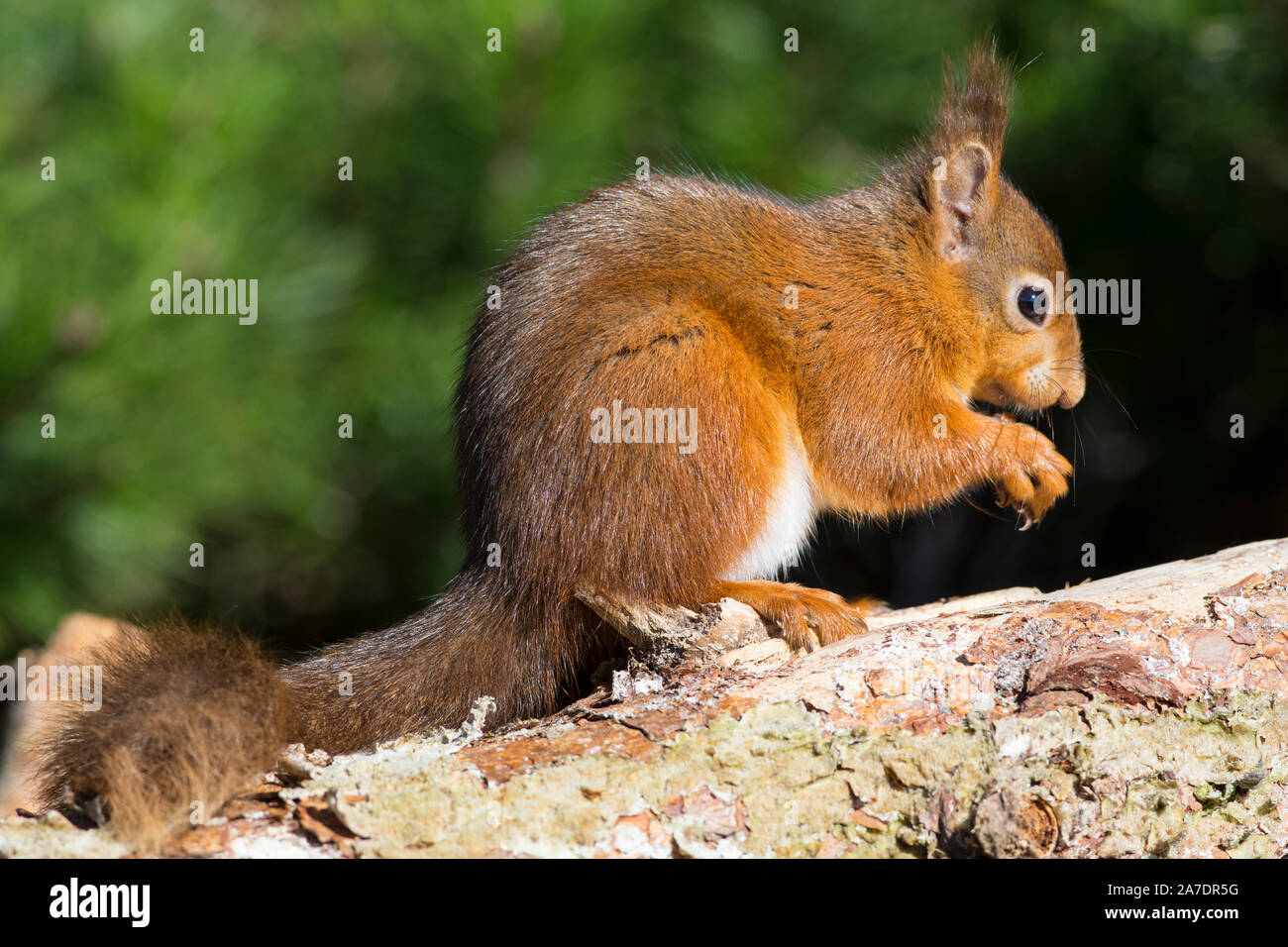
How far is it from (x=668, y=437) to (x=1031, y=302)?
0.81 metres

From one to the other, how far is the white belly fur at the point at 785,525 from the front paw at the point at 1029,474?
32 cm

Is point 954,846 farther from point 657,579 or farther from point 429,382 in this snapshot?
point 429,382

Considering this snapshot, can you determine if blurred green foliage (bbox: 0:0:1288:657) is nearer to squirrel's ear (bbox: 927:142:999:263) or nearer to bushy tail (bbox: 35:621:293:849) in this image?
squirrel's ear (bbox: 927:142:999:263)

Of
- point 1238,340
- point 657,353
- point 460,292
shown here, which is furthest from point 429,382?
point 1238,340

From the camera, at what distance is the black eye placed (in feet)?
6.49

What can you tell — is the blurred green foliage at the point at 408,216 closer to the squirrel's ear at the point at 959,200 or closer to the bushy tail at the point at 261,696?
the squirrel's ear at the point at 959,200

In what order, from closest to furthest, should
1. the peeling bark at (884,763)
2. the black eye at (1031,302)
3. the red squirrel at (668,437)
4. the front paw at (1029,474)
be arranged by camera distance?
the peeling bark at (884,763) → the red squirrel at (668,437) → the front paw at (1029,474) → the black eye at (1031,302)

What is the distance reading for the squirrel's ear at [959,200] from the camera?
6.47ft

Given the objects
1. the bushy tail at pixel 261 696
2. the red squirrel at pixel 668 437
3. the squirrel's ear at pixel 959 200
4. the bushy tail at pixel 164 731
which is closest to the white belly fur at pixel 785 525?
the red squirrel at pixel 668 437

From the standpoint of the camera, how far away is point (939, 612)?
1.73 metres

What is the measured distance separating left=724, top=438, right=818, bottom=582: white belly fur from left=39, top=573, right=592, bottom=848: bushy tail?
27 centimetres

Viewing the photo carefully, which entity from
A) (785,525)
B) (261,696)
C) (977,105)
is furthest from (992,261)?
(261,696)

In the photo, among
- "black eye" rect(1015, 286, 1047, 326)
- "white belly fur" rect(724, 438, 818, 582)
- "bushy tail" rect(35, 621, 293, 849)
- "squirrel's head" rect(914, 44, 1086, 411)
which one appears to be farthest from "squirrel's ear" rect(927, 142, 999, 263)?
"bushy tail" rect(35, 621, 293, 849)

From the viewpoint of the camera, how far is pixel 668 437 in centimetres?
155
